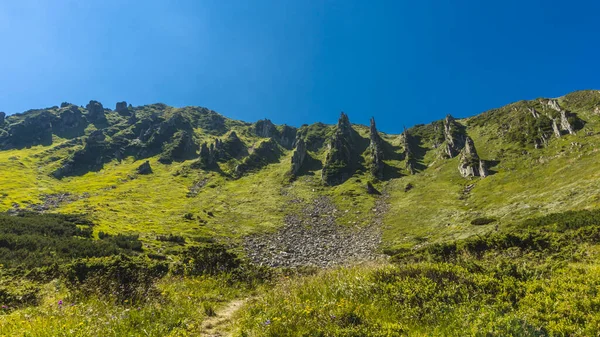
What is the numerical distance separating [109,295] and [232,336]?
6.60m

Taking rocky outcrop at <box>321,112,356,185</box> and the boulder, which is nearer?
rocky outcrop at <box>321,112,356,185</box>

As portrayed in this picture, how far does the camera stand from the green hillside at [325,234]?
918 centimetres

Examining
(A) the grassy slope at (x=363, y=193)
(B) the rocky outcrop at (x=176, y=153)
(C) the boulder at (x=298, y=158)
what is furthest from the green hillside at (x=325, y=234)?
(B) the rocky outcrop at (x=176, y=153)

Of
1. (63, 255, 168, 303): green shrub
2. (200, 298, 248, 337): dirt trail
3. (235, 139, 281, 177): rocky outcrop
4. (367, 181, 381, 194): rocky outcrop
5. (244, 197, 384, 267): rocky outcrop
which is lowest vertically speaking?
(244, 197, 384, 267): rocky outcrop

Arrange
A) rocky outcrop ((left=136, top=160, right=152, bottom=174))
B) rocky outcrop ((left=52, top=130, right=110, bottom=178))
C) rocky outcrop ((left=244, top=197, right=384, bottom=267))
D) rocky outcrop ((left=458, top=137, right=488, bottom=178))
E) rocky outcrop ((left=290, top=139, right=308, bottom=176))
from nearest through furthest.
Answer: rocky outcrop ((left=244, top=197, right=384, bottom=267)) → rocky outcrop ((left=458, top=137, right=488, bottom=178)) → rocky outcrop ((left=290, top=139, right=308, bottom=176)) → rocky outcrop ((left=136, top=160, right=152, bottom=174)) → rocky outcrop ((left=52, top=130, right=110, bottom=178))

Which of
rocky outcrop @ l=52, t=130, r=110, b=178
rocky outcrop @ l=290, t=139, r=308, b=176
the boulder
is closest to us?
rocky outcrop @ l=290, t=139, r=308, b=176

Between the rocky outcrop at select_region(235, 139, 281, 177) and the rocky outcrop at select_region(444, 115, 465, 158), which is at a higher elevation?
the rocky outcrop at select_region(235, 139, 281, 177)

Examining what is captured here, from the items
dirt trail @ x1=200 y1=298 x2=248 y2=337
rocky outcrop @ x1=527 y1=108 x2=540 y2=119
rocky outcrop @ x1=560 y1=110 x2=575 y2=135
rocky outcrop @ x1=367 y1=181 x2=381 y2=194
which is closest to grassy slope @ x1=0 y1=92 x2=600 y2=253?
rocky outcrop @ x1=367 y1=181 x2=381 y2=194

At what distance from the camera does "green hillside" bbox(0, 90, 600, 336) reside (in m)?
9.18

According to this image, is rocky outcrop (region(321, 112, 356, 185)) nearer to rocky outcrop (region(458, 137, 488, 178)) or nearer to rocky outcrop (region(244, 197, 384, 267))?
rocky outcrop (region(244, 197, 384, 267))

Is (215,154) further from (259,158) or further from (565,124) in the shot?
(565,124)

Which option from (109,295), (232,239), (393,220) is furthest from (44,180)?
(109,295)

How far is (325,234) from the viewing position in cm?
6756

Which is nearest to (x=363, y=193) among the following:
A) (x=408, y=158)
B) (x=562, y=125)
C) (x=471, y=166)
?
(x=471, y=166)
